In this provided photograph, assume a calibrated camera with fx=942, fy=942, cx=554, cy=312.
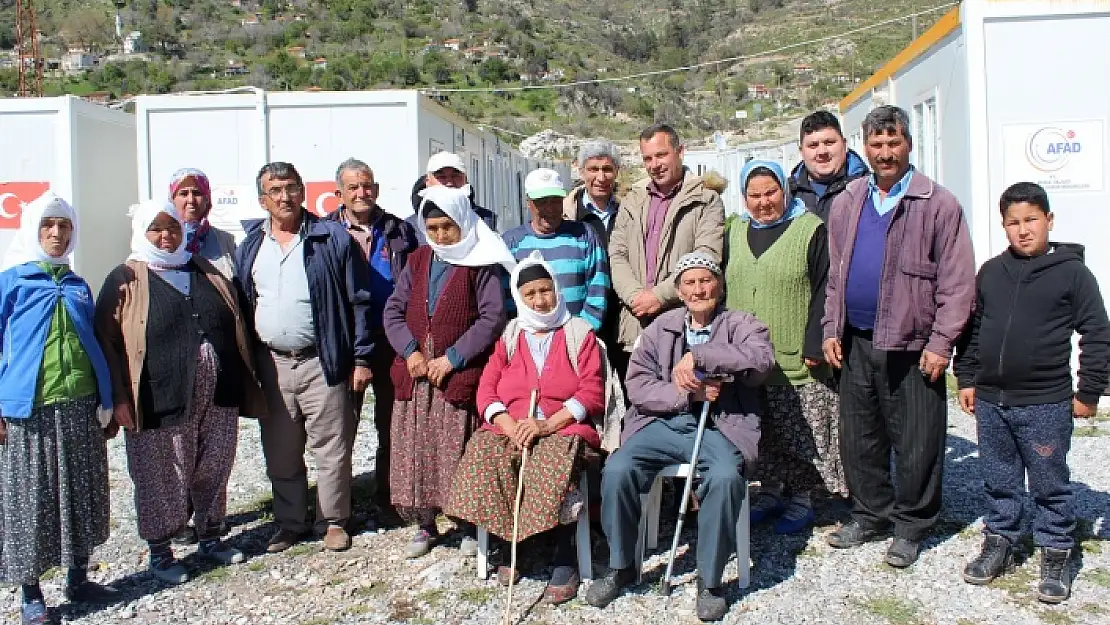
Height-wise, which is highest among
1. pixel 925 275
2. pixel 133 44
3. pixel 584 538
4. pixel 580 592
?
pixel 133 44

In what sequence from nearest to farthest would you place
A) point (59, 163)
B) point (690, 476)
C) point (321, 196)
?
1. point (690, 476)
2. point (321, 196)
3. point (59, 163)

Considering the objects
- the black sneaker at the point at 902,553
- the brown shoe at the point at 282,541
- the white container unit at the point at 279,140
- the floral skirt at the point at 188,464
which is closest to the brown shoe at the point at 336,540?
the brown shoe at the point at 282,541

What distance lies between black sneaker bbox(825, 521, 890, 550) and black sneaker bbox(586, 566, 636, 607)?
1.10 metres

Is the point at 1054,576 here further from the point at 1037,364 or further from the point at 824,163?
the point at 824,163

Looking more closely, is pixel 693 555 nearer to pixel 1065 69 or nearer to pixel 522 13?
pixel 1065 69

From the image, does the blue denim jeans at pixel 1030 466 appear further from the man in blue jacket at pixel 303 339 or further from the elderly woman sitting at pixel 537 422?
the man in blue jacket at pixel 303 339

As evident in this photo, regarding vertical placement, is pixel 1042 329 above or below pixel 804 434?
above

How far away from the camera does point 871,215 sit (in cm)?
415

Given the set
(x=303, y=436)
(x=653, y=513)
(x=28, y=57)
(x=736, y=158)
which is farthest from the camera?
(x=28, y=57)

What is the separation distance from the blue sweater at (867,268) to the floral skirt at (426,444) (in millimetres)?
1787

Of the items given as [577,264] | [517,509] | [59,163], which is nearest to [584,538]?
[517,509]

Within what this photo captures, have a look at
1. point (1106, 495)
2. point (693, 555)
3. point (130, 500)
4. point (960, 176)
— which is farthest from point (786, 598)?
point (960, 176)

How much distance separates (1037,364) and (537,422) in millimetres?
2070

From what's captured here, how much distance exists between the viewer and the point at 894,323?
4.02m
